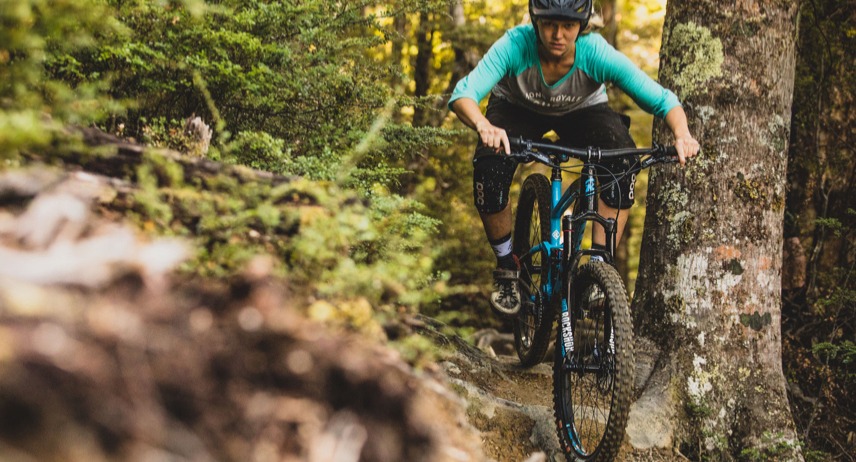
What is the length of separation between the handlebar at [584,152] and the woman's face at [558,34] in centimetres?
72

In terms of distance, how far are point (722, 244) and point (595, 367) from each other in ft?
4.72

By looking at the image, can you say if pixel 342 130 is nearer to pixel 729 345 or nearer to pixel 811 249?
pixel 729 345

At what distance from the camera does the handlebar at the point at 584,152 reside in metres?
3.45

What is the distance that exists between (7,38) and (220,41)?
7.07ft

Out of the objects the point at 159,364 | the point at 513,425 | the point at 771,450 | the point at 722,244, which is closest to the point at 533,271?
the point at 722,244

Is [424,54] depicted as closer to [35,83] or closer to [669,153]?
[669,153]

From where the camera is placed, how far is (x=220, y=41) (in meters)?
3.82

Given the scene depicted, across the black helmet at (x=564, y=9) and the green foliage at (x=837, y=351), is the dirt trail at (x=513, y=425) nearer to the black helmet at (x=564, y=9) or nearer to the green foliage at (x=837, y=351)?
the green foliage at (x=837, y=351)

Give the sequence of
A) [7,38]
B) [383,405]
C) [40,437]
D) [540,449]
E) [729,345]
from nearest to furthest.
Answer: [40,437] < [383,405] < [7,38] < [540,449] < [729,345]

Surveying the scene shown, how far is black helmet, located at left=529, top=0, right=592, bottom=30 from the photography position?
3.70 meters

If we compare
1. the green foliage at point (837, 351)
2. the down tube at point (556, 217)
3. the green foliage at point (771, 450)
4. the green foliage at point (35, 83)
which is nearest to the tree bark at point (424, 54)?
the down tube at point (556, 217)

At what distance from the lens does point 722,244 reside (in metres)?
4.16

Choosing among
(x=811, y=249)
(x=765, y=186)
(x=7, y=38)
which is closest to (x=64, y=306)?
(x=7, y=38)

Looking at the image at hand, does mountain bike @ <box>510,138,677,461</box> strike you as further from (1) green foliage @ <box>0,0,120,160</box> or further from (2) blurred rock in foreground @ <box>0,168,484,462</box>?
(1) green foliage @ <box>0,0,120,160</box>
